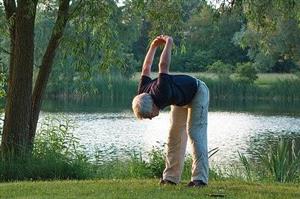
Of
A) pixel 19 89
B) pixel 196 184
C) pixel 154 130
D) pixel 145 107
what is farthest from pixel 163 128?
pixel 145 107

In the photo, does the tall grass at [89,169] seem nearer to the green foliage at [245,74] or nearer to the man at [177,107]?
the man at [177,107]

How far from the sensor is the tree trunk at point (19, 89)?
1079cm

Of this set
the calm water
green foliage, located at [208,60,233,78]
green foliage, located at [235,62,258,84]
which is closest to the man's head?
the calm water

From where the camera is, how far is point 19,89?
428 inches

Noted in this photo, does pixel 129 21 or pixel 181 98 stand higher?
pixel 129 21

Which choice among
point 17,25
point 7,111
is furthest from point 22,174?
point 17,25

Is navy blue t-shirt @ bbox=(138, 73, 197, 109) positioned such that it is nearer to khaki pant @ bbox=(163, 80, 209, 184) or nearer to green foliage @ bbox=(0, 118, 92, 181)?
khaki pant @ bbox=(163, 80, 209, 184)

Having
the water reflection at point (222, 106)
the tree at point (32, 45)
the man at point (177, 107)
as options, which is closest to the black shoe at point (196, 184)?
the man at point (177, 107)

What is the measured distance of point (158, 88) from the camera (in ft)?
21.3

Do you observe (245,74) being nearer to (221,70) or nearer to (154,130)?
(221,70)

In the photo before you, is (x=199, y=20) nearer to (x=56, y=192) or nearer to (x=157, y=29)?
(x=157, y=29)

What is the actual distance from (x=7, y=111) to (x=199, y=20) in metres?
44.4

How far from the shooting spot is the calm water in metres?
20.1

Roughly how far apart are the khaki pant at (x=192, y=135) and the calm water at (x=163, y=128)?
868cm
